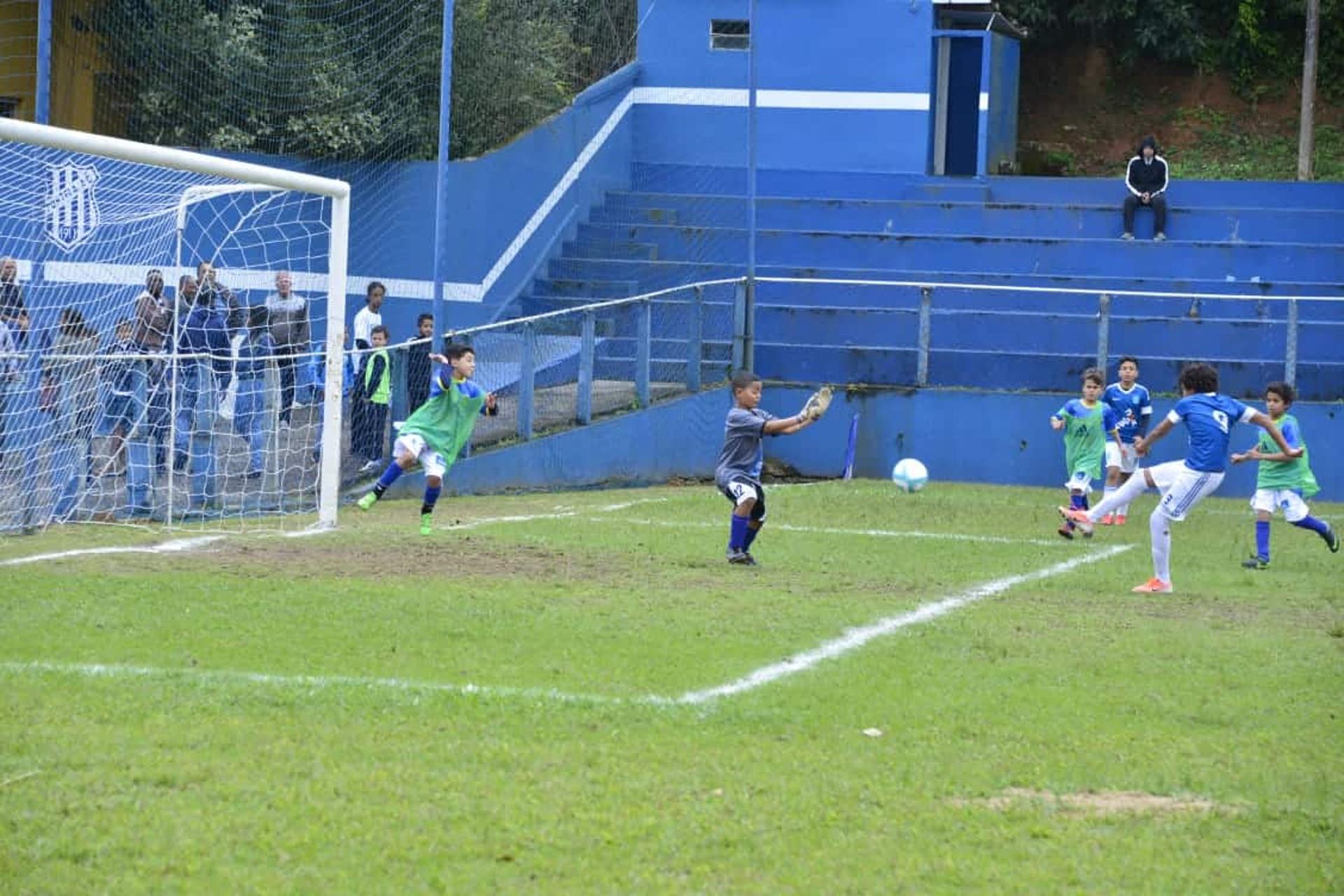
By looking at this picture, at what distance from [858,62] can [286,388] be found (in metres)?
13.3

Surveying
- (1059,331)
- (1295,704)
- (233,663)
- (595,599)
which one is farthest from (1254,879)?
(1059,331)

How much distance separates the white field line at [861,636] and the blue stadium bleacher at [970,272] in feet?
25.3

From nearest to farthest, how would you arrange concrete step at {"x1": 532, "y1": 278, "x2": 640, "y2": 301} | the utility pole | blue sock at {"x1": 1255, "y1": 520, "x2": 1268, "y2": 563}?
1. blue sock at {"x1": 1255, "y1": 520, "x2": 1268, "y2": 563}
2. concrete step at {"x1": 532, "y1": 278, "x2": 640, "y2": 301}
3. the utility pole

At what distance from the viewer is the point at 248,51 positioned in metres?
20.5

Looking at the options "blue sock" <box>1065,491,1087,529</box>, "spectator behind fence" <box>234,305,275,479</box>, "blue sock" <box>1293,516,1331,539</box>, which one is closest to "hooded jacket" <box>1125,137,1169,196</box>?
"blue sock" <box>1065,491,1087,529</box>

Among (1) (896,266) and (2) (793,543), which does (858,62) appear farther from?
A: (2) (793,543)

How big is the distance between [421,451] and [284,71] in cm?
776

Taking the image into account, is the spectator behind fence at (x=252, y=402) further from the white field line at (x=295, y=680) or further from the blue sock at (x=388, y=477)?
the white field line at (x=295, y=680)

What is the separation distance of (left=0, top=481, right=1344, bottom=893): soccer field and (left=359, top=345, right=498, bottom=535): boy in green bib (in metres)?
2.23

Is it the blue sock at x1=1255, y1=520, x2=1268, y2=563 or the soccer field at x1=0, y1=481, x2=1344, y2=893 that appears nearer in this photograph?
the soccer field at x1=0, y1=481, x2=1344, y2=893

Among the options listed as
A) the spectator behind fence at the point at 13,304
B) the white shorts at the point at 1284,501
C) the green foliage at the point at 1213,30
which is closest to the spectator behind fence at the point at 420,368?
the spectator behind fence at the point at 13,304

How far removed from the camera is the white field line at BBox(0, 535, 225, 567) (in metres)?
11.5

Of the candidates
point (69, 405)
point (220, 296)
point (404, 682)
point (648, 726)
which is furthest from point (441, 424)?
point (648, 726)

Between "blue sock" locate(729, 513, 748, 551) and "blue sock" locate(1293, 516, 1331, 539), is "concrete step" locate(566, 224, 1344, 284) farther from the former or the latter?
"blue sock" locate(729, 513, 748, 551)
